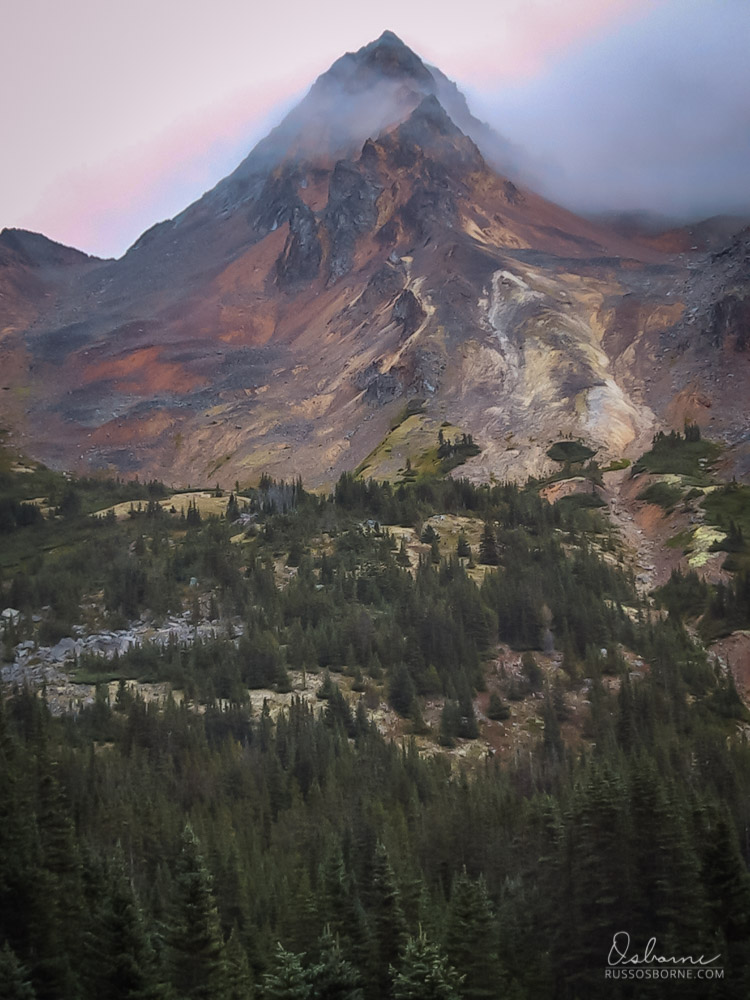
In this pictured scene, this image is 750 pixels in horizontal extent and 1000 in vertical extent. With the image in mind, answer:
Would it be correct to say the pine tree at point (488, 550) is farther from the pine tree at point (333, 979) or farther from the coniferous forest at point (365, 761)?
the pine tree at point (333, 979)

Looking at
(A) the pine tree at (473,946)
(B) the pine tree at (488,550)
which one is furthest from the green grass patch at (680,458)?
(A) the pine tree at (473,946)

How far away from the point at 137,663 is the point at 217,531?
37.1 metres

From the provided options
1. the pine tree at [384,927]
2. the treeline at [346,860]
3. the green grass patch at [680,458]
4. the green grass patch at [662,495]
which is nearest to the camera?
the treeline at [346,860]

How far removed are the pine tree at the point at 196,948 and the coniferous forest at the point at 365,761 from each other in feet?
0.36

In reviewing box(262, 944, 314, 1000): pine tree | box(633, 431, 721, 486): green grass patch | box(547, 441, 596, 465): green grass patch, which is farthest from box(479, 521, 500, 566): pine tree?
box(262, 944, 314, 1000): pine tree

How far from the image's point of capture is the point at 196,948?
1634 inches

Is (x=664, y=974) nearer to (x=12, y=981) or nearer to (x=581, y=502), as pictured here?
(x=12, y=981)

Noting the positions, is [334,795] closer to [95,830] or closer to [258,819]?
[258,819]

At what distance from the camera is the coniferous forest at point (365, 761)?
45.3 metres

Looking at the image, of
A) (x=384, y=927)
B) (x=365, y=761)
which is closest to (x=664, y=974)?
(x=384, y=927)

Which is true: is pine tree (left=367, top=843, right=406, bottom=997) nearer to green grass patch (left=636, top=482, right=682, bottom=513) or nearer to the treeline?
the treeline

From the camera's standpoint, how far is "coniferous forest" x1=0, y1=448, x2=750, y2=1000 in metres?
45.3

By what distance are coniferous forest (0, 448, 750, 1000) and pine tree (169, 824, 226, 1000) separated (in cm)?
11

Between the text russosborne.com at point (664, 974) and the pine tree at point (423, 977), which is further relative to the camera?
the text russosborne.com at point (664, 974)
